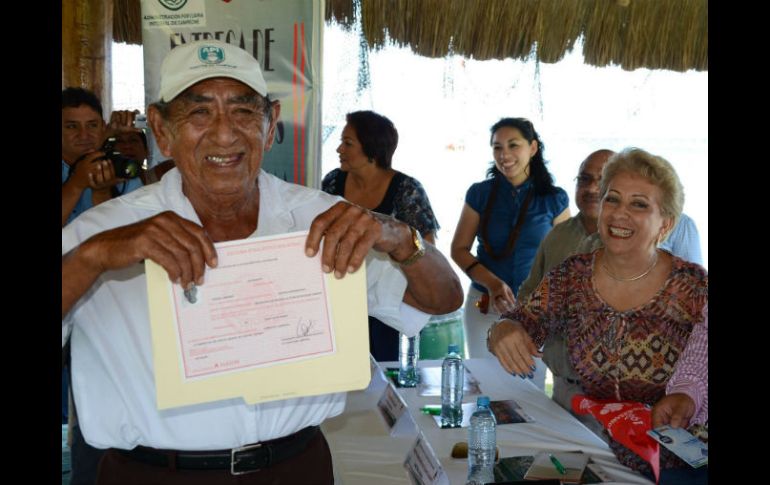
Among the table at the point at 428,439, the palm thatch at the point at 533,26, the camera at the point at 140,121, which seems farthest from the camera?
the palm thatch at the point at 533,26

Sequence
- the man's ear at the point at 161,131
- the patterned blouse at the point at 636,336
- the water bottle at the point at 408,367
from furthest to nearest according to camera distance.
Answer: the water bottle at the point at 408,367 < the patterned blouse at the point at 636,336 < the man's ear at the point at 161,131

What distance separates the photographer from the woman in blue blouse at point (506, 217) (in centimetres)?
469

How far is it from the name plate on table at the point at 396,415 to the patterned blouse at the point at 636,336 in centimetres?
72

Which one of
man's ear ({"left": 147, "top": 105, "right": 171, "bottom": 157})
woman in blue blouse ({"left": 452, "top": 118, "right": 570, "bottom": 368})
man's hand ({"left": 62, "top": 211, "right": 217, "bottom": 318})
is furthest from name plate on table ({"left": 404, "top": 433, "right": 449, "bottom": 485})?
woman in blue blouse ({"left": 452, "top": 118, "right": 570, "bottom": 368})

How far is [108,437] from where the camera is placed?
157 centimetres

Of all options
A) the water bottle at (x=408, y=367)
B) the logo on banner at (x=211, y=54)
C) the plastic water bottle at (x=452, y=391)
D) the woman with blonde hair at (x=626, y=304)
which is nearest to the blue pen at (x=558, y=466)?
the woman with blonde hair at (x=626, y=304)

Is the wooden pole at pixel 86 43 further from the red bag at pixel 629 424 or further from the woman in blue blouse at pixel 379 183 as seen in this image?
the red bag at pixel 629 424

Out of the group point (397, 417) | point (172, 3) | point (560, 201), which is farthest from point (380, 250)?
point (560, 201)

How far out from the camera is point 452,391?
288 centimetres

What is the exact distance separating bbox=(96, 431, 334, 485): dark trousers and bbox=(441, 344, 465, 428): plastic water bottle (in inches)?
40.1

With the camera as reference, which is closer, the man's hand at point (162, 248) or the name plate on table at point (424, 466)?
the man's hand at point (162, 248)

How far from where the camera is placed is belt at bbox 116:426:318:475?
1584mm
